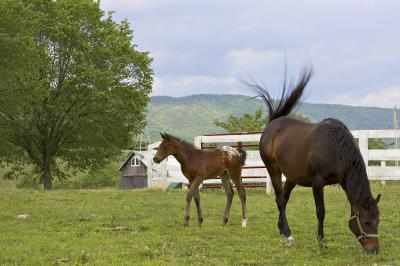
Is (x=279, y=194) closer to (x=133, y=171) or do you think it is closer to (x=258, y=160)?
(x=258, y=160)

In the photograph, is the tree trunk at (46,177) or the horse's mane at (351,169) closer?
the horse's mane at (351,169)

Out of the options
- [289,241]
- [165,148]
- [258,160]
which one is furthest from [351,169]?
[258,160]

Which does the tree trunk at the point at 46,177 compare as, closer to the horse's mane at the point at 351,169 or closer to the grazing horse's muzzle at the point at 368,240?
the horse's mane at the point at 351,169

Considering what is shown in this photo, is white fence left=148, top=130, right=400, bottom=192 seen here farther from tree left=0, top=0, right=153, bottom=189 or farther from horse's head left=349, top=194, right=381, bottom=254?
tree left=0, top=0, right=153, bottom=189

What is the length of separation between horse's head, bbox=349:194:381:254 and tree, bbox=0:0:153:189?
26.3 m

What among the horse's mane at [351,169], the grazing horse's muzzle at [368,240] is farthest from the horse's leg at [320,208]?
the grazing horse's muzzle at [368,240]

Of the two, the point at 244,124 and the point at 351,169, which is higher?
the point at 244,124

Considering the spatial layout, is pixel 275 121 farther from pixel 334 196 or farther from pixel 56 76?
pixel 56 76

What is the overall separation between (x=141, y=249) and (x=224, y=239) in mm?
1950

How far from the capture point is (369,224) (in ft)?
26.4

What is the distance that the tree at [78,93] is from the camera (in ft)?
109

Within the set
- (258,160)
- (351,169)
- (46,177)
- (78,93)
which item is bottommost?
(46,177)

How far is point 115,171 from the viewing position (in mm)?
79062

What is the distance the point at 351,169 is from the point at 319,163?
2.07 feet
